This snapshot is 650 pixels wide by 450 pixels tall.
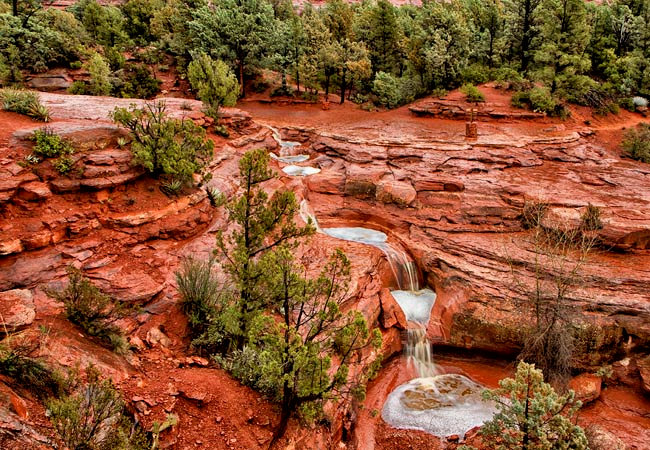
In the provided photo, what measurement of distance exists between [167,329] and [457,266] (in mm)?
8715

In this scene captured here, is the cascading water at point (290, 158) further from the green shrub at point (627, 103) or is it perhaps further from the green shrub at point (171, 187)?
the green shrub at point (627, 103)

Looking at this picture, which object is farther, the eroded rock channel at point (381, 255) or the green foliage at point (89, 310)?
the eroded rock channel at point (381, 255)

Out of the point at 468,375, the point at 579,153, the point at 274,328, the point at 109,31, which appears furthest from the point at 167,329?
the point at 109,31

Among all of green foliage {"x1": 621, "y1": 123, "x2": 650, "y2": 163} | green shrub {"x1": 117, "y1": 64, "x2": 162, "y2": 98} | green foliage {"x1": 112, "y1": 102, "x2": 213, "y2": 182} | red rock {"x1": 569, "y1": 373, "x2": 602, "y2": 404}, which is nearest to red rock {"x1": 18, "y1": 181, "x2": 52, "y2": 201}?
green foliage {"x1": 112, "y1": 102, "x2": 213, "y2": 182}

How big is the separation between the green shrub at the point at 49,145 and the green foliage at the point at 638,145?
2415 centimetres

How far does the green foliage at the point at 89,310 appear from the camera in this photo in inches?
266

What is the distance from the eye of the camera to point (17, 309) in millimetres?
6246

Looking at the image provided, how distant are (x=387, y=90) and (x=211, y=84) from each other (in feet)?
53.7

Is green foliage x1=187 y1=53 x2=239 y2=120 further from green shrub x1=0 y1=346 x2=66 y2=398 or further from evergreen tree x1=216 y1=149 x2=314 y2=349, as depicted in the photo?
green shrub x1=0 y1=346 x2=66 y2=398

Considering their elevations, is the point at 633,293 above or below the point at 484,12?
below

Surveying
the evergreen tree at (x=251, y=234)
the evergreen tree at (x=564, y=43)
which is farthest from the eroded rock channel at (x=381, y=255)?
the evergreen tree at (x=564, y=43)

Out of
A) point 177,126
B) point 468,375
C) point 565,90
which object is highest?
point 565,90

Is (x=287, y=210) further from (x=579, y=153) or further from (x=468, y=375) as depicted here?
(x=579, y=153)

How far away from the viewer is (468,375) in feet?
36.9
